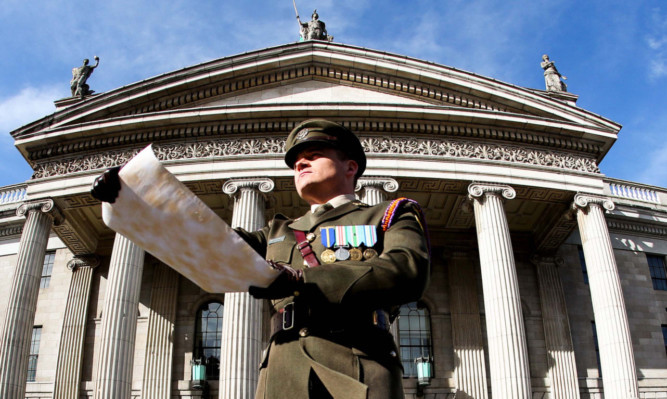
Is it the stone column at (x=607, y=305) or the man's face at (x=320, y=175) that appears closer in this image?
the man's face at (x=320, y=175)

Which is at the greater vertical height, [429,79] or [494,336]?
[429,79]

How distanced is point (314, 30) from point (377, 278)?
23.0 m

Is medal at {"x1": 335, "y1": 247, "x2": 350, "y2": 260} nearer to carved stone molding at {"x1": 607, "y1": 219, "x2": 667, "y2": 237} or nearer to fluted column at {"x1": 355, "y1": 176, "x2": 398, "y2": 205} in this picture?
fluted column at {"x1": 355, "y1": 176, "x2": 398, "y2": 205}

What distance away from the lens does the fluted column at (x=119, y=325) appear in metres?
18.0

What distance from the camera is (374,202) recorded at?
65.2ft

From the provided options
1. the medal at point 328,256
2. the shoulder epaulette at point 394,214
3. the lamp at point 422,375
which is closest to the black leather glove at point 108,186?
the medal at point 328,256

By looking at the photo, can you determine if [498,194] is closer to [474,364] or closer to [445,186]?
[445,186]

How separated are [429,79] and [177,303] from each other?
12.5 m

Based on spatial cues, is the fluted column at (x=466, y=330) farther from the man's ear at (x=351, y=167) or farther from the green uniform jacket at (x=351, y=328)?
the green uniform jacket at (x=351, y=328)

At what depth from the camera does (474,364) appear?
76.1 feet

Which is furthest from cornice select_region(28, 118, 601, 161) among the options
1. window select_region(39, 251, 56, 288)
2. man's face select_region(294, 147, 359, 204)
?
man's face select_region(294, 147, 359, 204)

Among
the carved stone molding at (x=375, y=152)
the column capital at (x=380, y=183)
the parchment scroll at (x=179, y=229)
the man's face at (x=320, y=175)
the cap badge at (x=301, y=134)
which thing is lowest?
the parchment scroll at (x=179, y=229)

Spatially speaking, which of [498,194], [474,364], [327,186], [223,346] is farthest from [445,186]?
[327,186]

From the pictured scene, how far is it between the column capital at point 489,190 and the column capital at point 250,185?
6.39 metres
